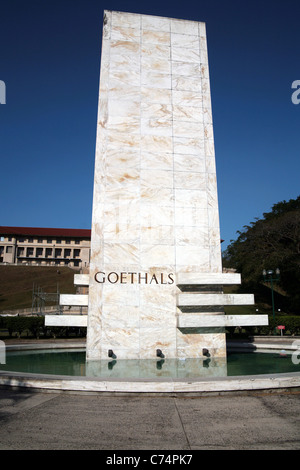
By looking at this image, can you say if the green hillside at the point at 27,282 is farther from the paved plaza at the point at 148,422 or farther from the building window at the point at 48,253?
the paved plaza at the point at 148,422

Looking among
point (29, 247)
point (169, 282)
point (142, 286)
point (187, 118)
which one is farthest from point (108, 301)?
point (29, 247)

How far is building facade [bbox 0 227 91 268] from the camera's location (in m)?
116

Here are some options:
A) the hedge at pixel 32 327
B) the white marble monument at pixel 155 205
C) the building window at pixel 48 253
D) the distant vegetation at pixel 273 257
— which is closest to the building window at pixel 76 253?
the building window at pixel 48 253

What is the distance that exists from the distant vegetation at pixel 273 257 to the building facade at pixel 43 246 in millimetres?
71204

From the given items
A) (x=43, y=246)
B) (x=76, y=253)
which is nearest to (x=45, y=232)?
(x=43, y=246)

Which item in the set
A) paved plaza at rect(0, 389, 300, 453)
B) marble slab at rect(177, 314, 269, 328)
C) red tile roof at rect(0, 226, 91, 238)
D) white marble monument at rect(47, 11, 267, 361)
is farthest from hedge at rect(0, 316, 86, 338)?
red tile roof at rect(0, 226, 91, 238)

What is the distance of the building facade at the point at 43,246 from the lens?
380 ft

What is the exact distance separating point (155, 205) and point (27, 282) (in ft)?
257

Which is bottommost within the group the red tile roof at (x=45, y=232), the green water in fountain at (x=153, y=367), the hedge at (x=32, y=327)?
the green water in fountain at (x=153, y=367)

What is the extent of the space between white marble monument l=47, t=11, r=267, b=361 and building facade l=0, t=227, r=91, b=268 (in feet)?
332

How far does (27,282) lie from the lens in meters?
85.1

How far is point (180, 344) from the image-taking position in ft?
43.8

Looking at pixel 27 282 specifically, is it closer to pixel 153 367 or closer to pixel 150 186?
pixel 150 186

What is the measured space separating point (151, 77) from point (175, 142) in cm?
344
